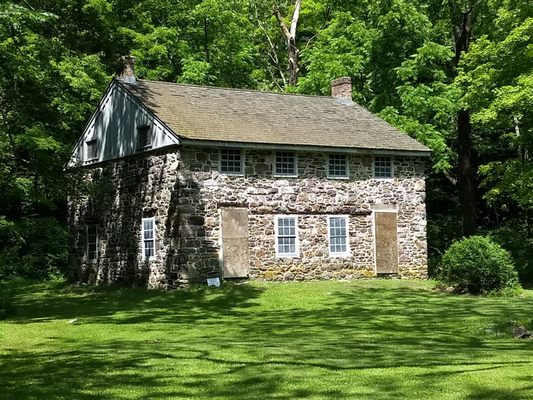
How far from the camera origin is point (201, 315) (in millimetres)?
17188

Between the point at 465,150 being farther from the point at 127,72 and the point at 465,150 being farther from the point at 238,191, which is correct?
the point at 127,72

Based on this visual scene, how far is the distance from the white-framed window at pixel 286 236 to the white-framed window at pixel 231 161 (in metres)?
2.25

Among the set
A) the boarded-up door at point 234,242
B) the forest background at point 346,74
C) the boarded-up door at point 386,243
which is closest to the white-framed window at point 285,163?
the boarded-up door at point 234,242

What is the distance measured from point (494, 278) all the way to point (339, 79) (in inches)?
524

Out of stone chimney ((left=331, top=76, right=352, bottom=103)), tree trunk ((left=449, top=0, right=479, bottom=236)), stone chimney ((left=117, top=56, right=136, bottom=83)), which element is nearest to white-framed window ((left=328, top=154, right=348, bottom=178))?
stone chimney ((left=331, top=76, right=352, bottom=103))

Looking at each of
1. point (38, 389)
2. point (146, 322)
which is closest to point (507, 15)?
point (146, 322)

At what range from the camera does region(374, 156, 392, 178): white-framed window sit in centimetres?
2694

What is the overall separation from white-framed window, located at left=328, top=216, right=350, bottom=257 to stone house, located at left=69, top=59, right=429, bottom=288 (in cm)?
5

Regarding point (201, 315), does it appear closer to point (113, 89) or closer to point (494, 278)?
point (494, 278)

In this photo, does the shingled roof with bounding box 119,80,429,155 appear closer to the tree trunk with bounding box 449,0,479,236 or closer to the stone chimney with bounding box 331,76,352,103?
the stone chimney with bounding box 331,76,352,103

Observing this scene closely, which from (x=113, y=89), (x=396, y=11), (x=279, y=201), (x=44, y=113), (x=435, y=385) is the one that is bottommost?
(x=435, y=385)

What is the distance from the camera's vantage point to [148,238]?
24609mm

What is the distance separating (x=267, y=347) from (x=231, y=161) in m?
13.1

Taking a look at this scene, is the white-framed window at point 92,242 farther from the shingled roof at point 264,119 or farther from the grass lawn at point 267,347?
the grass lawn at point 267,347
